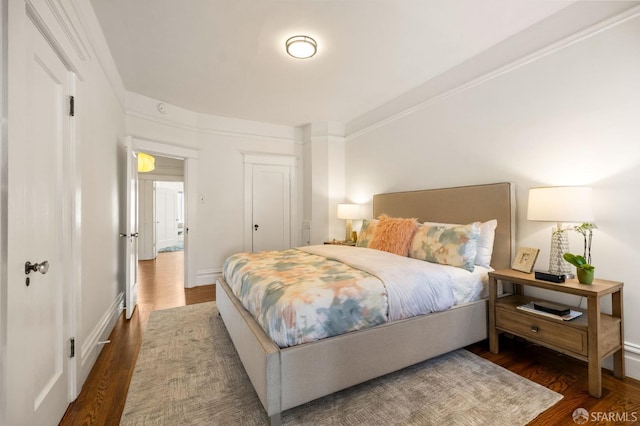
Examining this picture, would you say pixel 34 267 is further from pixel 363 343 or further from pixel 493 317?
pixel 493 317

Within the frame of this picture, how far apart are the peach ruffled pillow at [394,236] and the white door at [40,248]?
259 centimetres

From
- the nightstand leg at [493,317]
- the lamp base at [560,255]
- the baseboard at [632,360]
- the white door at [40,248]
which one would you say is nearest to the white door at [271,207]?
the white door at [40,248]

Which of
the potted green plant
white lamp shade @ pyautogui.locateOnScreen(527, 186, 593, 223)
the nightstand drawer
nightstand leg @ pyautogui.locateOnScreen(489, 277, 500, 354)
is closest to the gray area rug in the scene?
nightstand leg @ pyautogui.locateOnScreen(489, 277, 500, 354)

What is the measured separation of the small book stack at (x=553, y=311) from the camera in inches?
75.7

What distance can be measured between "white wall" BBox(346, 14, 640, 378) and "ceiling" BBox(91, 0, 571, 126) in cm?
→ 46

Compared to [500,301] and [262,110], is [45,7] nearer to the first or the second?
[262,110]

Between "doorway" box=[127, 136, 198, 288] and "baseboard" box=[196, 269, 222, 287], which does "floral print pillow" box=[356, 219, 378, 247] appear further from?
"doorway" box=[127, 136, 198, 288]

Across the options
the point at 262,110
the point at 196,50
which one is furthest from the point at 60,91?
the point at 262,110

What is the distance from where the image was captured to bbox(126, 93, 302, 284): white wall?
432 centimetres

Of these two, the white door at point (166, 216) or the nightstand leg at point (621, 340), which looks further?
the white door at point (166, 216)

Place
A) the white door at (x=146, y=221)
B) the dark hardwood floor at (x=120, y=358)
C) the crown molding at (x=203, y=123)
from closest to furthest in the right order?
the dark hardwood floor at (x=120, y=358)
the crown molding at (x=203, y=123)
the white door at (x=146, y=221)

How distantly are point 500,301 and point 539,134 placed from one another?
4.80 ft

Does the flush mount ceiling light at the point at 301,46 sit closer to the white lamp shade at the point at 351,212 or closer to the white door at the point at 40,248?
the white door at the point at 40,248

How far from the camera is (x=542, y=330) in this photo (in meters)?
1.96
